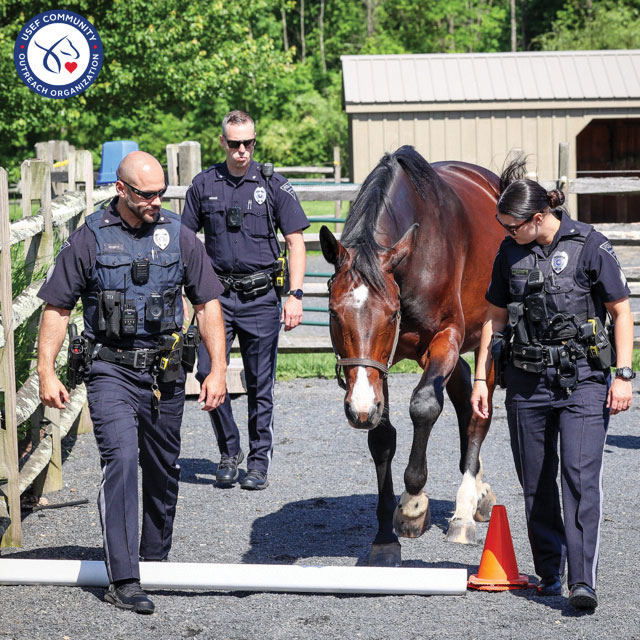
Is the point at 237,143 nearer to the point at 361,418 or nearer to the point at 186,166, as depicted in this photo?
the point at 361,418

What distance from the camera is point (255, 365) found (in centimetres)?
686

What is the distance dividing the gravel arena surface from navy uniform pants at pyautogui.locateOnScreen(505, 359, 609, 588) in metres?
0.25

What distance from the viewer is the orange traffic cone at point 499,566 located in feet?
15.4

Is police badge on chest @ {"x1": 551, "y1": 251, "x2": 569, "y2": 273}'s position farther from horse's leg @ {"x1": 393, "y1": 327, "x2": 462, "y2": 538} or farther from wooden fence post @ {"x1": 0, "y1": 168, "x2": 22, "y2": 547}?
wooden fence post @ {"x1": 0, "y1": 168, "x2": 22, "y2": 547}

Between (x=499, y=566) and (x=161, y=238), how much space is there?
6.99 ft

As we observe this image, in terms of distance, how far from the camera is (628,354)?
439 cm

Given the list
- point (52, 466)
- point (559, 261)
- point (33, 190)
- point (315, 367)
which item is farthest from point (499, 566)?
point (315, 367)

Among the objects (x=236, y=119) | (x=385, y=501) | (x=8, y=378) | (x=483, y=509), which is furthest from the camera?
(x=236, y=119)

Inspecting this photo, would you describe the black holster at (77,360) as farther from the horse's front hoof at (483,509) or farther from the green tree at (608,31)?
the green tree at (608,31)

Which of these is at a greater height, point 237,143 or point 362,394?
point 237,143

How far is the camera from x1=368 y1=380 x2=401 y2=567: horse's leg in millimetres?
5027

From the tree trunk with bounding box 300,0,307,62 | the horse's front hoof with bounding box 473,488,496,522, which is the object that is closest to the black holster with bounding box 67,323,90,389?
the horse's front hoof with bounding box 473,488,496,522

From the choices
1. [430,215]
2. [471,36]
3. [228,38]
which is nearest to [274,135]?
[228,38]

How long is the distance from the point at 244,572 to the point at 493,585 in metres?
1.13
